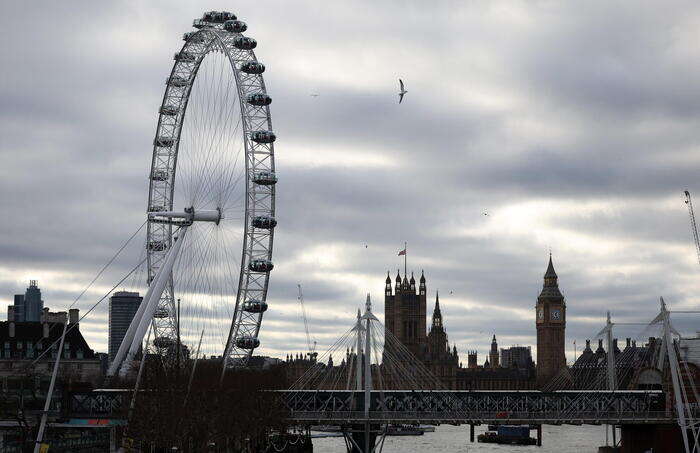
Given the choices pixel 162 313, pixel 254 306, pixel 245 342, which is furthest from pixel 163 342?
pixel 254 306

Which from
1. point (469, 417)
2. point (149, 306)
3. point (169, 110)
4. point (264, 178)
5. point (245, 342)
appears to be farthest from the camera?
point (169, 110)

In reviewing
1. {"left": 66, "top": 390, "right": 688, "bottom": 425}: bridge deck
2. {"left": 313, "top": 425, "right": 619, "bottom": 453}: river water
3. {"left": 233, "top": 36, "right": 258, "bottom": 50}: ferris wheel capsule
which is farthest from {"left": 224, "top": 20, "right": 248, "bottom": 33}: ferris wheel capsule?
{"left": 313, "top": 425, "right": 619, "bottom": 453}: river water

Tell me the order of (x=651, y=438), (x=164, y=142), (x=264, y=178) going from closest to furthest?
(x=264, y=178)
(x=651, y=438)
(x=164, y=142)

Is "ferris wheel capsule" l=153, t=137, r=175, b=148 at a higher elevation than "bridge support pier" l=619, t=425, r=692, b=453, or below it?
higher

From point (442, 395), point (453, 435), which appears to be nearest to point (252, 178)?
point (442, 395)

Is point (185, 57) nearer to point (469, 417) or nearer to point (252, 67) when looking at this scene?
point (252, 67)

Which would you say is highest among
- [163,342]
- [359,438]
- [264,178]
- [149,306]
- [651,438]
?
[264,178]

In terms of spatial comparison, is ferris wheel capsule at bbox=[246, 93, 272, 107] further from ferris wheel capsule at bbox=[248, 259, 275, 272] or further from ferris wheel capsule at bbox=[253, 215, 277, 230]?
ferris wheel capsule at bbox=[248, 259, 275, 272]

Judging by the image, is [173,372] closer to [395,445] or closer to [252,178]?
[252,178]
